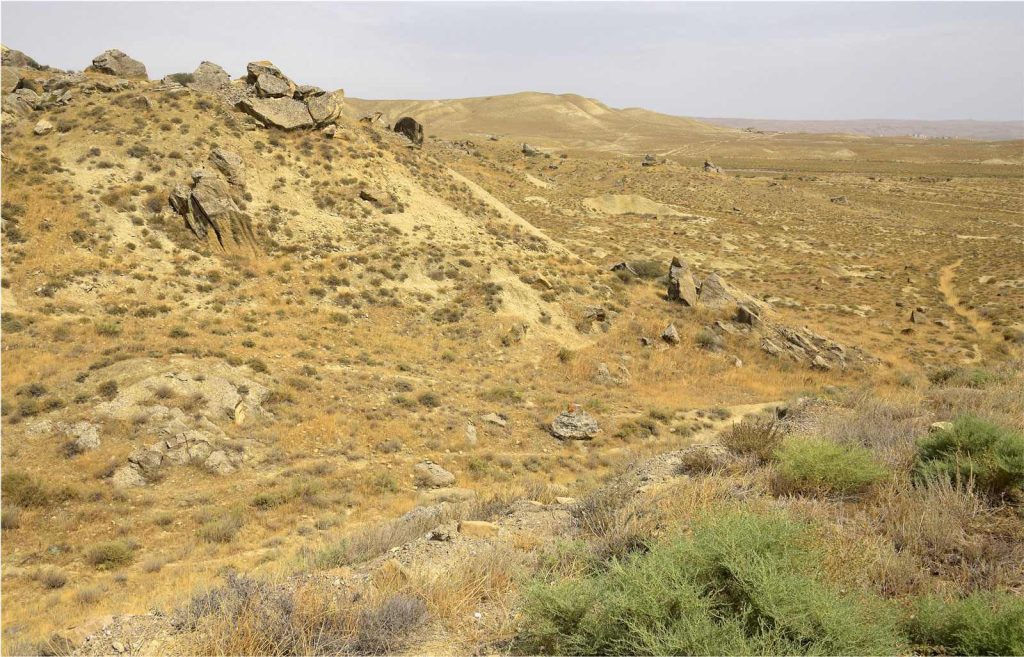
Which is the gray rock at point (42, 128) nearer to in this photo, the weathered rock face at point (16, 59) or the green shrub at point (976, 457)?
the weathered rock face at point (16, 59)

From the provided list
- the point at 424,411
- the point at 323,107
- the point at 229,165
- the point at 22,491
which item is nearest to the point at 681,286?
the point at 424,411

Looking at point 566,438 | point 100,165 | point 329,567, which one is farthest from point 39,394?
point 100,165

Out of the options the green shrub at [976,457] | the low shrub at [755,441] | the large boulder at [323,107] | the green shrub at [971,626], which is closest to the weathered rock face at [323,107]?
the large boulder at [323,107]

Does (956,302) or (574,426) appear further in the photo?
(956,302)

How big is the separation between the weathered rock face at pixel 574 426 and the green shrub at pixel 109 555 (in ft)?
29.9

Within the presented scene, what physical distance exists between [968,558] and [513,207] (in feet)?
140

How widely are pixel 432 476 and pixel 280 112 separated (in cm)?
2381

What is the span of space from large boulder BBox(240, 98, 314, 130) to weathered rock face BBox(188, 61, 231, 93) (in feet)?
11.5

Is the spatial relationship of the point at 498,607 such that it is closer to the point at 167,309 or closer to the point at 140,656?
the point at 140,656

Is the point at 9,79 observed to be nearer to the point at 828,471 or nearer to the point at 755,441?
the point at 755,441

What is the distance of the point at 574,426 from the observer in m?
14.2

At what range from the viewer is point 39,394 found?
1152 cm

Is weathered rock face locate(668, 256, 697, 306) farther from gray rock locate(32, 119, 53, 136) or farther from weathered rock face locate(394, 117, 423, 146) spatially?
gray rock locate(32, 119, 53, 136)

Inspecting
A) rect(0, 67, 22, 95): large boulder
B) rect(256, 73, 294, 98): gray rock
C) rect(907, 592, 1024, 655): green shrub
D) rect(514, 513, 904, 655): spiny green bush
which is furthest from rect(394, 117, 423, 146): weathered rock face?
rect(907, 592, 1024, 655): green shrub
